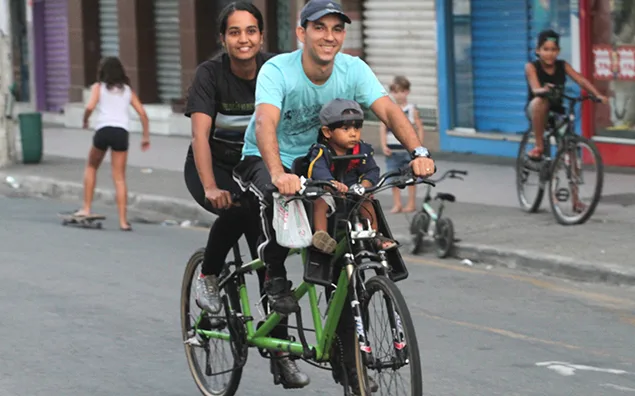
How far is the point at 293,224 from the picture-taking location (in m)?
5.46

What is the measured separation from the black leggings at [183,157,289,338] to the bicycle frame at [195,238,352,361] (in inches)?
3.6

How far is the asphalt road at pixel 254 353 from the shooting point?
22.6 ft

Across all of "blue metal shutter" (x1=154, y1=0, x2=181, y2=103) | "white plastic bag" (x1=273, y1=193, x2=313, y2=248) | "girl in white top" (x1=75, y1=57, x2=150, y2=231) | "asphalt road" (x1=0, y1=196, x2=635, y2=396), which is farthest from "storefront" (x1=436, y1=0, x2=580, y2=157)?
"white plastic bag" (x1=273, y1=193, x2=313, y2=248)

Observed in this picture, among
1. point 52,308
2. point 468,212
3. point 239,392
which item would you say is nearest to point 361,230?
point 239,392

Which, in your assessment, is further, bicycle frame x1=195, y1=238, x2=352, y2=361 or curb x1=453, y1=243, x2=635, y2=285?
curb x1=453, y1=243, x2=635, y2=285

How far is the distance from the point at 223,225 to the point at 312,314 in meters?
0.82

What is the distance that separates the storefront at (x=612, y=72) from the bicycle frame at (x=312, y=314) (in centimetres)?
1007

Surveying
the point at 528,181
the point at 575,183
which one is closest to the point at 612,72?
the point at 528,181

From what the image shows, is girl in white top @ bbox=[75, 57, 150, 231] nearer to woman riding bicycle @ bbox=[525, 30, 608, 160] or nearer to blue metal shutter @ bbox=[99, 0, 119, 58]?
woman riding bicycle @ bbox=[525, 30, 608, 160]

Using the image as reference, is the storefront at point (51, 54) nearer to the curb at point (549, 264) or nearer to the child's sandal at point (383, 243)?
the curb at point (549, 264)

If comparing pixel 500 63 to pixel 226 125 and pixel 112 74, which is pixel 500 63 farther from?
pixel 226 125

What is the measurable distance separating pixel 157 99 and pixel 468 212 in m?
13.5

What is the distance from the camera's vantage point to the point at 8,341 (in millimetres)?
7992

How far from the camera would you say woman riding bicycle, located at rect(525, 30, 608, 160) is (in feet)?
40.3
